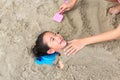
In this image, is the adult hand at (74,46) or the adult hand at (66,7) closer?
the adult hand at (74,46)

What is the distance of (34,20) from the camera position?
227 cm

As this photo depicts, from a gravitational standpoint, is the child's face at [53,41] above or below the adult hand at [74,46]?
above

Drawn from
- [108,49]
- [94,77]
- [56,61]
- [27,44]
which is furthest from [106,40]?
[27,44]

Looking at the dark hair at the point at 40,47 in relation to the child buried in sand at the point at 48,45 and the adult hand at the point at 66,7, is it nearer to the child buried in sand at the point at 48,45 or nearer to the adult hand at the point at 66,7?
the child buried in sand at the point at 48,45

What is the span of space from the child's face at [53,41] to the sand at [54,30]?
0.08 meters

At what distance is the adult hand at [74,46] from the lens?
76.9 inches

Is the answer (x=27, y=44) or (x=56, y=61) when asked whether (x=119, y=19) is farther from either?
(x=27, y=44)

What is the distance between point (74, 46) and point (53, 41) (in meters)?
0.14

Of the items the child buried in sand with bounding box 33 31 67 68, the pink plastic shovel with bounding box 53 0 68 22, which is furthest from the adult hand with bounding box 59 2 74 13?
the child buried in sand with bounding box 33 31 67 68

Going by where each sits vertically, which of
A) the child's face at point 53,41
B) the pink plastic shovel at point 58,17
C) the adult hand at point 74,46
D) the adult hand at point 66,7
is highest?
the adult hand at point 66,7

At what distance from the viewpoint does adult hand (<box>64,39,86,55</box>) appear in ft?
6.41

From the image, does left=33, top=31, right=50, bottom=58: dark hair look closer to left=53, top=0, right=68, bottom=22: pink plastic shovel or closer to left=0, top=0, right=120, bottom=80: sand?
left=0, top=0, right=120, bottom=80: sand

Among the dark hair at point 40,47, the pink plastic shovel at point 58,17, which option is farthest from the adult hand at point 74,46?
the pink plastic shovel at point 58,17

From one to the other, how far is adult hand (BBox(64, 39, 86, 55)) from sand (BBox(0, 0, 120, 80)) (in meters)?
0.03
